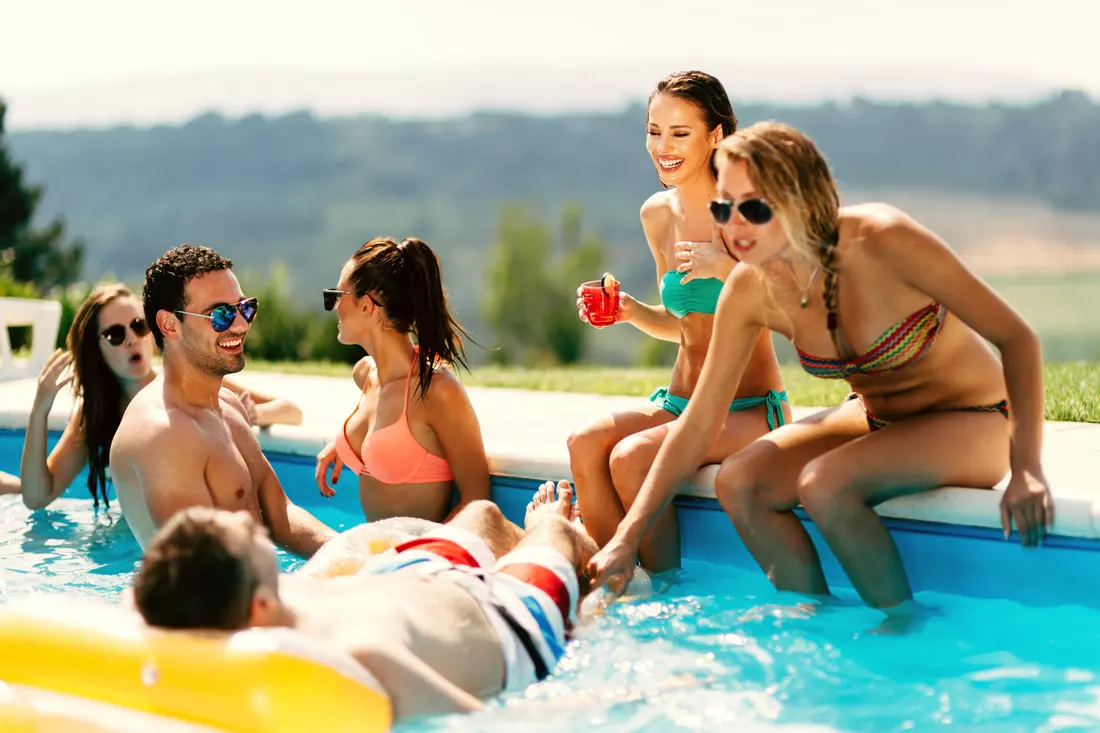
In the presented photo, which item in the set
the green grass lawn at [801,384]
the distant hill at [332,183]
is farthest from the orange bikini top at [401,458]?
the distant hill at [332,183]

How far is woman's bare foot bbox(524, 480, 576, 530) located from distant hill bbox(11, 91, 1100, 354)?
1338 inches

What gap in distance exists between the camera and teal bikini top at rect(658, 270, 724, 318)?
4.54 metres

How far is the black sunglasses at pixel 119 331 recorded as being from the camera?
17.4 ft

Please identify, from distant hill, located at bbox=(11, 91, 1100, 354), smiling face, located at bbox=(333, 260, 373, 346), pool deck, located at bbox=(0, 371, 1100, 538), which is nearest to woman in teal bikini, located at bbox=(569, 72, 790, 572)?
pool deck, located at bbox=(0, 371, 1100, 538)

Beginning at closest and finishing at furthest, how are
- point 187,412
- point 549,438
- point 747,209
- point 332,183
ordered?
point 747,209 < point 187,412 < point 549,438 < point 332,183

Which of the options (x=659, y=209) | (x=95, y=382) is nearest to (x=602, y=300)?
→ (x=659, y=209)

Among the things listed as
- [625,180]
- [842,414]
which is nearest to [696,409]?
[842,414]

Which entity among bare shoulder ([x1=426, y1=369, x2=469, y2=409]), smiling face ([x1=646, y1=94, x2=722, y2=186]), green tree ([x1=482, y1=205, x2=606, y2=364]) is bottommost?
green tree ([x1=482, y1=205, x2=606, y2=364])

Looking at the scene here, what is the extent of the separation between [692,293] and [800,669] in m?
1.57

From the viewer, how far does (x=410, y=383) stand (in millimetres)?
4734

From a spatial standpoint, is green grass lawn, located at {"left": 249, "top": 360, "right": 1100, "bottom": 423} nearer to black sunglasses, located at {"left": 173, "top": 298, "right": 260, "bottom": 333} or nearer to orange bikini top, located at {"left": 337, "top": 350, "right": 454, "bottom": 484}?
orange bikini top, located at {"left": 337, "top": 350, "right": 454, "bottom": 484}

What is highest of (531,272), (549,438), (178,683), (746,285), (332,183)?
(332,183)

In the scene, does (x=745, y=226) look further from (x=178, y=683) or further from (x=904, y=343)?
(x=178, y=683)

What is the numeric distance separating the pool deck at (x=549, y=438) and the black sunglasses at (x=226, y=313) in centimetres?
121
